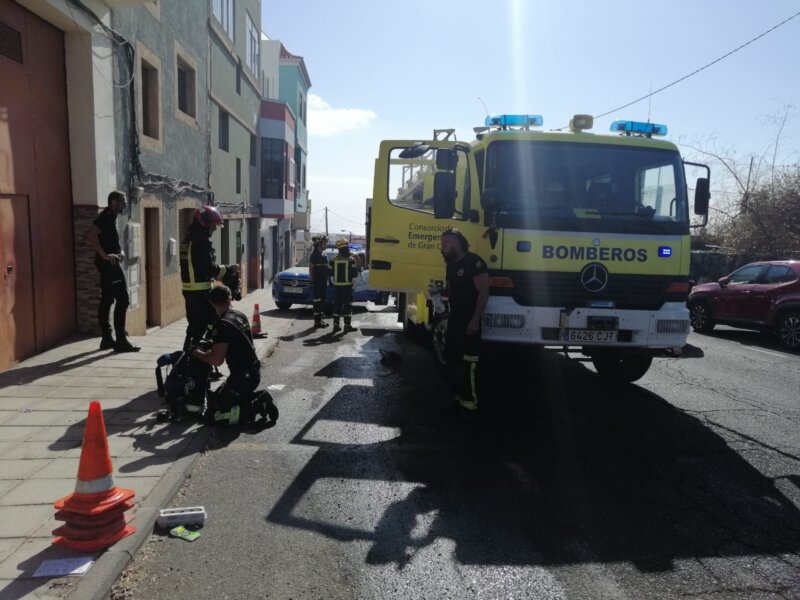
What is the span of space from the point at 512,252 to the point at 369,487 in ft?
8.87

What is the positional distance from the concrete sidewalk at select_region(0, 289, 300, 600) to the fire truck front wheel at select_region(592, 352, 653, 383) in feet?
16.0

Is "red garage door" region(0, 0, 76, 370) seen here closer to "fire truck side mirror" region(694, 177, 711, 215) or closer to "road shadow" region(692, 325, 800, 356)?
"fire truck side mirror" region(694, 177, 711, 215)

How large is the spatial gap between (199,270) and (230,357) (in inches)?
58.0

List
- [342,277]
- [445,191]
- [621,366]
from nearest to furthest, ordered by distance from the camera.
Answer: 1. [445,191]
2. [621,366]
3. [342,277]

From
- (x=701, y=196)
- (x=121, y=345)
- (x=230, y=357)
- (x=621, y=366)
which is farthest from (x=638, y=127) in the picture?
(x=121, y=345)

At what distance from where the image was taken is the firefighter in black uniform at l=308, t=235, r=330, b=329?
11.9 meters

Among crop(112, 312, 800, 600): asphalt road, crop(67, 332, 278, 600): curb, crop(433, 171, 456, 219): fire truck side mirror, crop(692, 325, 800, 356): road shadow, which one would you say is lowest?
crop(692, 325, 800, 356): road shadow

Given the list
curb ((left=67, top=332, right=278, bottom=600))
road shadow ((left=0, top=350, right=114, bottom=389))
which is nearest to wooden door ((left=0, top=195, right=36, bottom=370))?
road shadow ((left=0, top=350, right=114, bottom=389))

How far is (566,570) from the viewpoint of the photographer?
321 cm

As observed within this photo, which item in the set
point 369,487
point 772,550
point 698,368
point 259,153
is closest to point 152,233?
point 369,487

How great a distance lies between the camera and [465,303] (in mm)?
5645

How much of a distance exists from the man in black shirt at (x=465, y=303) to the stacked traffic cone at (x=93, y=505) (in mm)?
3225

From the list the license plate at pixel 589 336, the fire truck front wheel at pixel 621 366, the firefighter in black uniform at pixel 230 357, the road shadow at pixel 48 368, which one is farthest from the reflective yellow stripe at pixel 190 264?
the fire truck front wheel at pixel 621 366

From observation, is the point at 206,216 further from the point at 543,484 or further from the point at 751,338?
the point at 751,338
